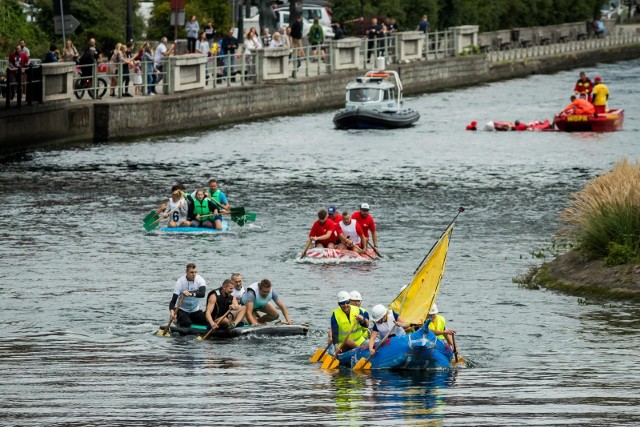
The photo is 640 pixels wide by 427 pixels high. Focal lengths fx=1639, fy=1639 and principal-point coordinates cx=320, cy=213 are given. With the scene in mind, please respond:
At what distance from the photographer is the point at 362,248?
129 feet

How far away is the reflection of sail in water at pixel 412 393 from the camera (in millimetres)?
22156

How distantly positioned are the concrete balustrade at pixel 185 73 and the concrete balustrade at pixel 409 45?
18.9m

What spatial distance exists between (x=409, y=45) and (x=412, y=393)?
6250 centimetres

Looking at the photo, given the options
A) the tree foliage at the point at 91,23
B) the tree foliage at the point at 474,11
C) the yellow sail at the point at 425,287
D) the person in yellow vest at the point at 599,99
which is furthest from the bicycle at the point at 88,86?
the yellow sail at the point at 425,287

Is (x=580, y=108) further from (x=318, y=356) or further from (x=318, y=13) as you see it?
(x=318, y=356)

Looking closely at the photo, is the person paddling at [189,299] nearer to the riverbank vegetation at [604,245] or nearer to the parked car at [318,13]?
the riverbank vegetation at [604,245]

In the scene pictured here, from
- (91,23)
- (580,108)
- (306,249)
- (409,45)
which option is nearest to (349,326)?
(306,249)

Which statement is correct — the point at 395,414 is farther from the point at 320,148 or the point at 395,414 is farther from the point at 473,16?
the point at 473,16

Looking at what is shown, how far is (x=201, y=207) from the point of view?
43.6m

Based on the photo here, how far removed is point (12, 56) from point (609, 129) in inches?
994

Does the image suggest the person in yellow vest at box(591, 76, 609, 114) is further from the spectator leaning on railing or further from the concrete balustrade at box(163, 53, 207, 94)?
the spectator leaning on railing

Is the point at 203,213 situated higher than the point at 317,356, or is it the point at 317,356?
the point at 203,213

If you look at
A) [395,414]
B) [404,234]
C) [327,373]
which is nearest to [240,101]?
[404,234]

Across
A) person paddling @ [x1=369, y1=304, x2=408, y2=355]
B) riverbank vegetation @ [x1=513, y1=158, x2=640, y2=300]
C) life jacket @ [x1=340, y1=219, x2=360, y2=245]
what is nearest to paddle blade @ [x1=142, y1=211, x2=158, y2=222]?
life jacket @ [x1=340, y1=219, x2=360, y2=245]
